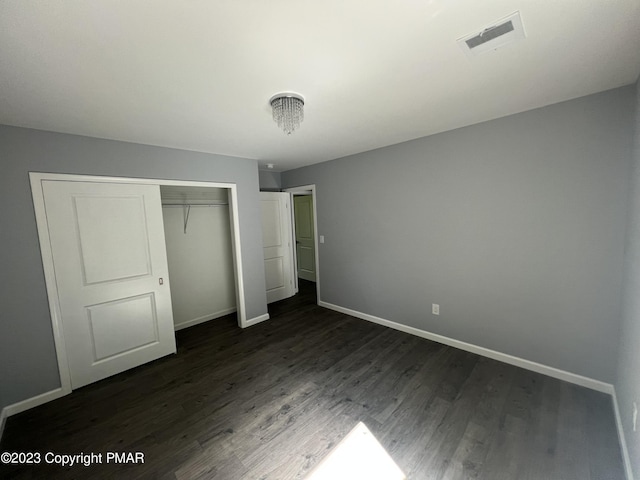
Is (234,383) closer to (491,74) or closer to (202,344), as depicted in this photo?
(202,344)

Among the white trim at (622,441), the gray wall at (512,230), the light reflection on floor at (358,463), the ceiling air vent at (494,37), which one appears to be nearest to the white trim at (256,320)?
the gray wall at (512,230)

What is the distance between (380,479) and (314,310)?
2.70 meters

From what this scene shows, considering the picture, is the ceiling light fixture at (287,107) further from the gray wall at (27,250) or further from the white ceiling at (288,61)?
the gray wall at (27,250)

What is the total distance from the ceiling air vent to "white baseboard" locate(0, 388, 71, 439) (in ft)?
13.3

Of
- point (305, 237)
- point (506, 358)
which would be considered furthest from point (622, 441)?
point (305, 237)

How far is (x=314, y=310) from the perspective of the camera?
13.5 feet

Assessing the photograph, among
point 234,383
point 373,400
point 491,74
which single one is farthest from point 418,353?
point 491,74

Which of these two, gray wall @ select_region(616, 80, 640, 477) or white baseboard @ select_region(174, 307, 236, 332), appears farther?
white baseboard @ select_region(174, 307, 236, 332)

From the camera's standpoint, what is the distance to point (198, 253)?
3754 millimetres

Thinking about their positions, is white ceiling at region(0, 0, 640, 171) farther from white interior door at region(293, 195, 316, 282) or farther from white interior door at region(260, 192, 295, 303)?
white interior door at region(293, 195, 316, 282)

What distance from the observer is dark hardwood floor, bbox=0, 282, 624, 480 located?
1.55 metres

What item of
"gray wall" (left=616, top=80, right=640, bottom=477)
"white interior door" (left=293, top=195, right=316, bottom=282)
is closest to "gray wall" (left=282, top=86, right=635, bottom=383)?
"gray wall" (left=616, top=80, right=640, bottom=477)

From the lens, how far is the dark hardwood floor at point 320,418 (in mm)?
1552

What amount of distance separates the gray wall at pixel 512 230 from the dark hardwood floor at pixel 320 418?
0.40 meters
